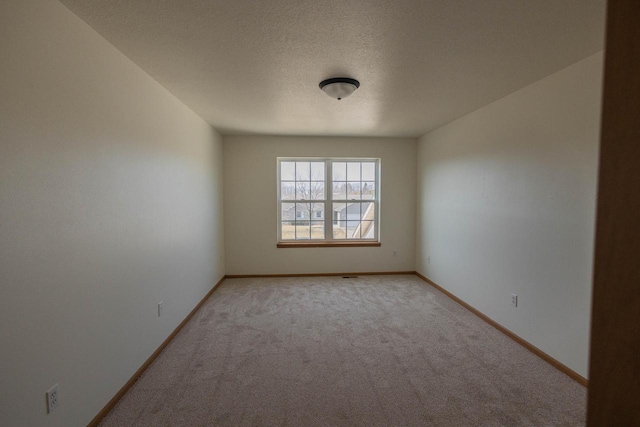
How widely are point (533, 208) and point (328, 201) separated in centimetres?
313

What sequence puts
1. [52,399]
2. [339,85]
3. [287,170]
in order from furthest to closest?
1. [287,170]
2. [339,85]
3. [52,399]

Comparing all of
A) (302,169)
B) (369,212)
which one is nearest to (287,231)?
(302,169)

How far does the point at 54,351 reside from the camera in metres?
1.47

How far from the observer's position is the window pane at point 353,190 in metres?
5.26

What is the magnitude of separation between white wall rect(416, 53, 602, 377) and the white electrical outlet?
3213 millimetres

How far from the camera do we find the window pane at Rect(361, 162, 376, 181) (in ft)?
17.3

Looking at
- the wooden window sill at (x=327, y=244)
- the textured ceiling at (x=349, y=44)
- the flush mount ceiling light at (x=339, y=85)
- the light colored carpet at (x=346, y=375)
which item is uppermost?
the textured ceiling at (x=349, y=44)

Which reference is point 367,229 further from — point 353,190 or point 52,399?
point 52,399

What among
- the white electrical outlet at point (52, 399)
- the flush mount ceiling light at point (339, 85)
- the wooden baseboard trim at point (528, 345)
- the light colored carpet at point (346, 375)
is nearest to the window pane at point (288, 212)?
the light colored carpet at point (346, 375)

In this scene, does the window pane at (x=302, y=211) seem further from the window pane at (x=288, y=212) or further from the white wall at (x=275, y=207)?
the white wall at (x=275, y=207)

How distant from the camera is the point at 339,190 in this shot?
5.25 m

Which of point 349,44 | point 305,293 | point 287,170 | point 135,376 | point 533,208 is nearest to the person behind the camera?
point 349,44

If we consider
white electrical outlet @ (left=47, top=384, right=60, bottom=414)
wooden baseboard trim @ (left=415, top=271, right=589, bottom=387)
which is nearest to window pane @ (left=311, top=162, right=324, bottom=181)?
wooden baseboard trim @ (left=415, top=271, right=589, bottom=387)

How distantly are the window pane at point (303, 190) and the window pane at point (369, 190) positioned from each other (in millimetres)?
970
